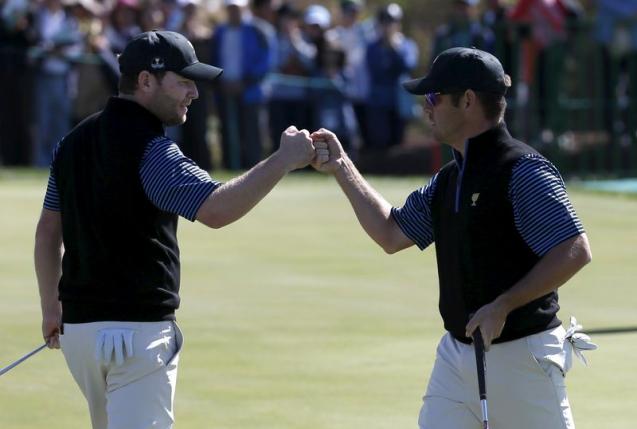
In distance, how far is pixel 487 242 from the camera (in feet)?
17.8

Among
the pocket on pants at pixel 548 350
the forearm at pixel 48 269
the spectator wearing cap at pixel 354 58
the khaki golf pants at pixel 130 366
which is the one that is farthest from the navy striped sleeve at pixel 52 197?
the spectator wearing cap at pixel 354 58

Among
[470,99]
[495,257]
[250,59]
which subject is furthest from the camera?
[250,59]

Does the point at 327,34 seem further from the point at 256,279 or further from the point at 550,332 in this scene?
the point at 550,332

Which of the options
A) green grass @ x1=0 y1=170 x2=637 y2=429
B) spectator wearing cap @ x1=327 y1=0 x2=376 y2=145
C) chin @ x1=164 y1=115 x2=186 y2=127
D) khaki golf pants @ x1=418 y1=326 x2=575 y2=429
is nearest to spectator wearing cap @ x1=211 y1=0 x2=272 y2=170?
spectator wearing cap @ x1=327 y1=0 x2=376 y2=145

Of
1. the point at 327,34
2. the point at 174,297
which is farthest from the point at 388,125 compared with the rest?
the point at 174,297

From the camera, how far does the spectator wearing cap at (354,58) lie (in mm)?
21141

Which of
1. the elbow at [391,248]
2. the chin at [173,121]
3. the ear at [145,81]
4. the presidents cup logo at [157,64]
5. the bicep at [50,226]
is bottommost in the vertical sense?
the elbow at [391,248]

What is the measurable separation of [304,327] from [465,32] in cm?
967

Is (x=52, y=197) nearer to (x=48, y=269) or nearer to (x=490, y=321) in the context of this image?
(x=48, y=269)

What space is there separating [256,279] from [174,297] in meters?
6.71

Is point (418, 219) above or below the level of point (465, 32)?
above

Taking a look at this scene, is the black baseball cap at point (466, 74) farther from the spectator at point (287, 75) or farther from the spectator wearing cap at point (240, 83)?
the spectator at point (287, 75)

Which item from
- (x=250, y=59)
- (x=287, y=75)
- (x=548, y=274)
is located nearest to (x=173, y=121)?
(x=548, y=274)

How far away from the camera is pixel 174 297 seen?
5.61 meters
